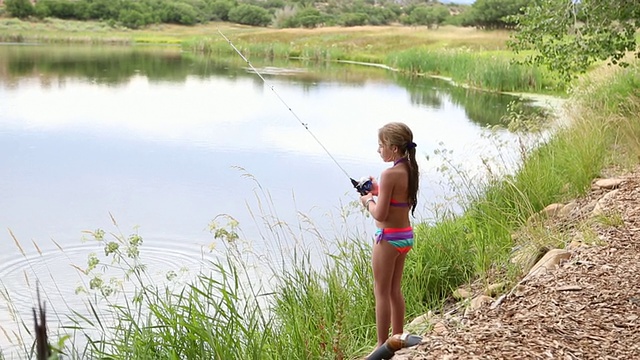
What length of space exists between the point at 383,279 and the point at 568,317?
81 cm

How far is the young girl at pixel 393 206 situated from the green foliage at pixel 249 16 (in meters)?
70.5

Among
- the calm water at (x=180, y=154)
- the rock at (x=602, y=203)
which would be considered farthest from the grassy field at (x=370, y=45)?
A: the rock at (x=602, y=203)

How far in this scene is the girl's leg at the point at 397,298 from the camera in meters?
3.78

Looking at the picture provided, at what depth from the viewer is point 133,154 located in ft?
37.5

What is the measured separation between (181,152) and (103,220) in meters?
3.86

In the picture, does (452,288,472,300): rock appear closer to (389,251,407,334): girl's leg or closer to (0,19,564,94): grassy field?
(389,251,407,334): girl's leg

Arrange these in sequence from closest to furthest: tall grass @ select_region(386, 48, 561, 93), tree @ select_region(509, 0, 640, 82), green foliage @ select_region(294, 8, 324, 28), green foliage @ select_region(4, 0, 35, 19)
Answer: tree @ select_region(509, 0, 640, 82) → tall grass @ select_region(386, 48, 561, 93) → green foliage @ select_region(4, 0, 35, 19) → green foliage @ select_region(294, 8, 324, 28)

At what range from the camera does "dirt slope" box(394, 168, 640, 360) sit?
321 centimetres

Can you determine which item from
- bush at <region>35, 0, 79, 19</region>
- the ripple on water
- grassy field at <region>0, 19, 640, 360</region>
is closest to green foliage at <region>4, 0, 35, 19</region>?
bush at <region>35, 0, 79, 19</region>

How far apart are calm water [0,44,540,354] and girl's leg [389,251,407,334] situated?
1508 millimetres

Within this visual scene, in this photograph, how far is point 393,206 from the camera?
12.0 ft

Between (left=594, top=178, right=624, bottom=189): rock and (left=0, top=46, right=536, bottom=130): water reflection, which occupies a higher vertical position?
(left=594, top=178, right=624, bottom=189): rock

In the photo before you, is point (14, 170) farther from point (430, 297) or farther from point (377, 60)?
point (377, 60)

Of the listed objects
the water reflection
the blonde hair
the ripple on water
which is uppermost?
the blonde hair
